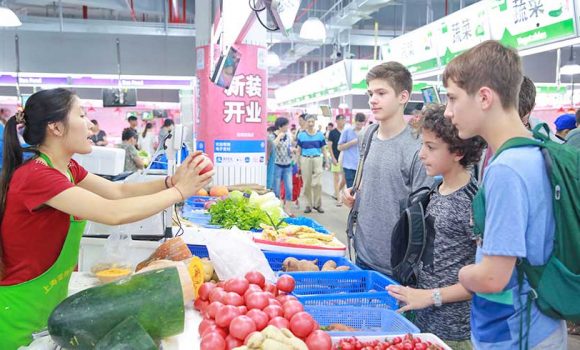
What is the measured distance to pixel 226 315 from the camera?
202 centimetres

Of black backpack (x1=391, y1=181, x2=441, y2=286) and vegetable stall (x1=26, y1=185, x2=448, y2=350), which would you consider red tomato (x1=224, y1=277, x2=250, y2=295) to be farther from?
black backpack (x1=391, y1=181, x2=441, y2=286)

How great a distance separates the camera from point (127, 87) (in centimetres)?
1461

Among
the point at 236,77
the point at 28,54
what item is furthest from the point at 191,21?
the point at 236,77

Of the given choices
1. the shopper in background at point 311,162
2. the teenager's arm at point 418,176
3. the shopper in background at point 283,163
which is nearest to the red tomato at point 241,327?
the teenager's arm at point 418,176

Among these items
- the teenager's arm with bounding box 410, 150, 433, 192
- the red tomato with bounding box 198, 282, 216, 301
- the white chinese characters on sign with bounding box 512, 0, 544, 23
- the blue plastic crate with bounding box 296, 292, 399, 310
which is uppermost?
the white chinese characters on sign with bounding box 512, 0, 544, 23

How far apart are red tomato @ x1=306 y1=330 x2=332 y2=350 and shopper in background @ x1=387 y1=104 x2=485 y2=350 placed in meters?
0.57

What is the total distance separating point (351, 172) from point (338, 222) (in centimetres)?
103

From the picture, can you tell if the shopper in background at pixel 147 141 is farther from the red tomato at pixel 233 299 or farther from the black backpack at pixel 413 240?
the red tomato at pixel 233 299

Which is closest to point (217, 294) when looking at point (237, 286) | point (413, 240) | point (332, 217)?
point (237, 286)

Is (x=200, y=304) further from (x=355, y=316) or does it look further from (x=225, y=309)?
(x=355, y=316)

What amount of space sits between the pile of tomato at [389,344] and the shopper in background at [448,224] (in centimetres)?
A: 33

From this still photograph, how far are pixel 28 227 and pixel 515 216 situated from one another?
1.97 meters

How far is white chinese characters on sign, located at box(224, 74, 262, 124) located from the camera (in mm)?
7148

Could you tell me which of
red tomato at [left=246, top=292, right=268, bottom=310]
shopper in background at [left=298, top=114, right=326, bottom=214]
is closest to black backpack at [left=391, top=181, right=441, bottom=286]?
red tomato at [left=246, top=292, right=268, bottom=310]
